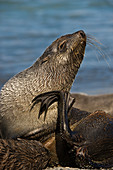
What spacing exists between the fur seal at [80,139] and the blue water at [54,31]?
90 centimetres

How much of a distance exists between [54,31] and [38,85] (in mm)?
13681

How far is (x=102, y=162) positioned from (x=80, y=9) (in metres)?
24.0

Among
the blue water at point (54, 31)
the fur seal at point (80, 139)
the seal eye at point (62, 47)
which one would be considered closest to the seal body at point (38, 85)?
the seal eye at point (62, 47)

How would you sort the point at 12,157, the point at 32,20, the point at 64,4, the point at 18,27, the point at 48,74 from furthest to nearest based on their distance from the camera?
1. the point at 64,4
2. the point at 32,20
3. the point at 18,27
4. the point at 48,74
5. the point at 12,157

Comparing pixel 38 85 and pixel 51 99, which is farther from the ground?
pixel 38 85

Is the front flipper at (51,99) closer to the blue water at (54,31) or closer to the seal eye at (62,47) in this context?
the seal eye at (62,47)

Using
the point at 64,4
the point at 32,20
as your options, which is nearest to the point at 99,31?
the point at 32,20

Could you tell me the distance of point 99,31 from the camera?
16953 mm

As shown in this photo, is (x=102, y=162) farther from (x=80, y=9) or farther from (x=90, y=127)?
(x=80, y=9)

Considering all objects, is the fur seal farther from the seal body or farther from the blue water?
the blue water

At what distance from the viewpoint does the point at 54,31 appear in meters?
17.4

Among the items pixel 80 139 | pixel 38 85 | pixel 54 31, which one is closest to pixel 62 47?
pixel 38 85

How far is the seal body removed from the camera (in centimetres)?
378

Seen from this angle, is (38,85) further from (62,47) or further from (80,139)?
(80,139)
